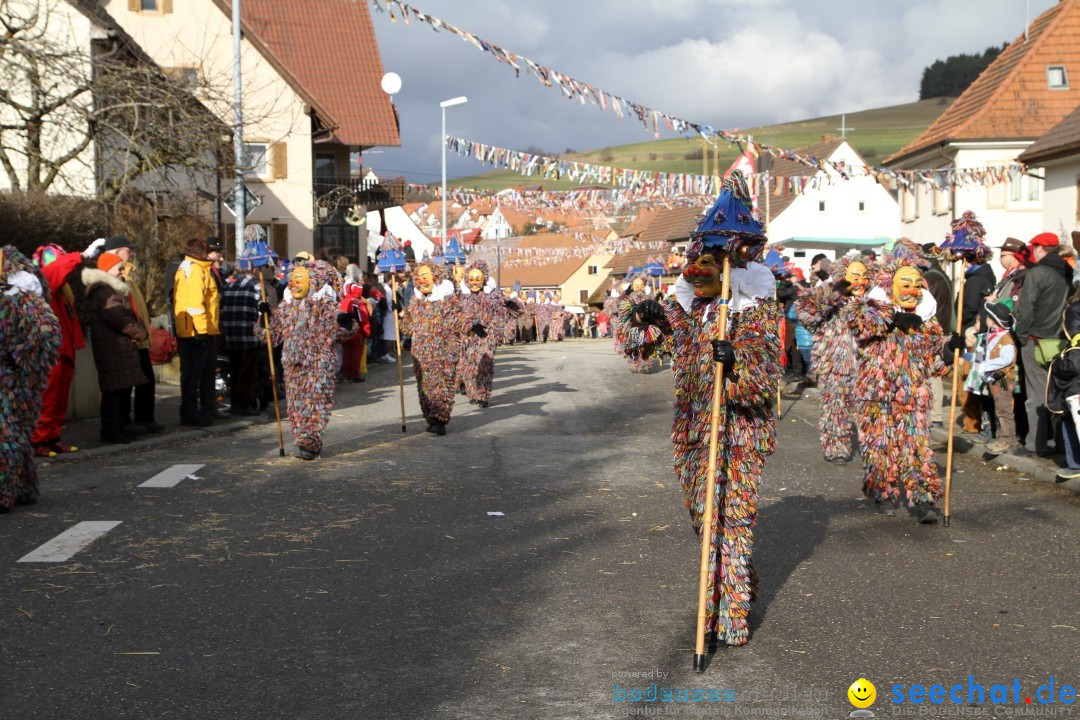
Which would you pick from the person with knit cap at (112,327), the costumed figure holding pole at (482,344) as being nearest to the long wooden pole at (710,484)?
the person with knit cap at (112,327)

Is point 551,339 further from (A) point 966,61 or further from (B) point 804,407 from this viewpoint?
(A) point 966,61

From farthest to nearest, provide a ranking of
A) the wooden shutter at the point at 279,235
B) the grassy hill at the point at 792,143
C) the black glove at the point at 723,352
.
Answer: the grassy hill at the point at 792,143 → the wooden shutter at the point at 279,235 → the black glove at the point at 723,352

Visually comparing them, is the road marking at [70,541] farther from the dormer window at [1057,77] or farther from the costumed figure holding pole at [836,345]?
the dormer window at [1057,77]

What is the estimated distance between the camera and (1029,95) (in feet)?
133

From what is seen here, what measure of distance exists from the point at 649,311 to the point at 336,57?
1776 inches

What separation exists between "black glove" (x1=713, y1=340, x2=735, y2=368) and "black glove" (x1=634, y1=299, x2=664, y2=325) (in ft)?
1.78

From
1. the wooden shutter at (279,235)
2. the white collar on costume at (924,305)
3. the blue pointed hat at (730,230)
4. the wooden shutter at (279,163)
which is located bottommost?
the white collar on costume at (924,305)

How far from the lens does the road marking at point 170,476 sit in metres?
9.99

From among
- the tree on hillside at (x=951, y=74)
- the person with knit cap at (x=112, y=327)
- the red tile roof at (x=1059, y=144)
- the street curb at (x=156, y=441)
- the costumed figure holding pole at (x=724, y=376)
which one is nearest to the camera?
the costumed figure holding pole at (x=724, y=376)

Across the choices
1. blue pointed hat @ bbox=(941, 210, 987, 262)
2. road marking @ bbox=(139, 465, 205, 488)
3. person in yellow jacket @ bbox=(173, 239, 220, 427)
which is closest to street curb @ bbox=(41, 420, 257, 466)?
person in yellow jacket @ bbox=(173, 239, 220, 427)

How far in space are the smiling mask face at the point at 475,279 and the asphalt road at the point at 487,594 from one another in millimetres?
4690

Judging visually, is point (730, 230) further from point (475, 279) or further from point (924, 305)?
point (475, 279)

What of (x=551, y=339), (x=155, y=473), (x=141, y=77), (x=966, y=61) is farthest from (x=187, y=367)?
(x=966, y=61)

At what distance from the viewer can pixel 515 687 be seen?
5.18m
